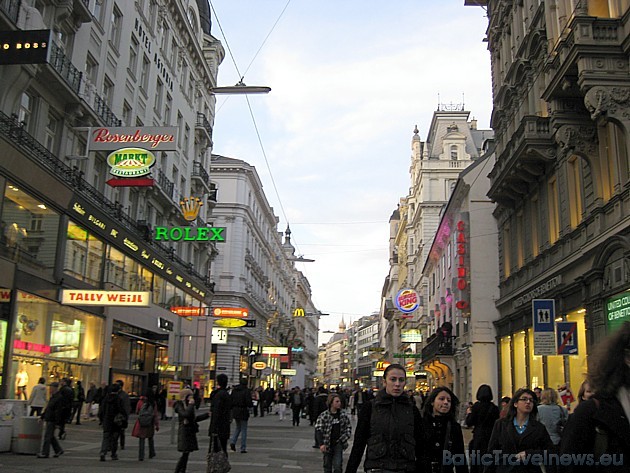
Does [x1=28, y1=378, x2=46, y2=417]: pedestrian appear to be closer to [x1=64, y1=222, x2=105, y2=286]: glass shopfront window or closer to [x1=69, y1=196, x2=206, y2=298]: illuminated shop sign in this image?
[x1=64, y1=222, x2=105, y2=286]: glass shopfront window

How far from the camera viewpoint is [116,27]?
1123 inches

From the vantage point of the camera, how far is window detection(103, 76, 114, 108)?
89.5ft

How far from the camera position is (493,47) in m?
31.1

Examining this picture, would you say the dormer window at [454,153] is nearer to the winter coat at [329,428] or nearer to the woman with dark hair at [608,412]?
the winter coat at [329,428]

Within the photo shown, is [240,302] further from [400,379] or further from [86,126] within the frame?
[400,379]

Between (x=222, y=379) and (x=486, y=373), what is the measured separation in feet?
72.6

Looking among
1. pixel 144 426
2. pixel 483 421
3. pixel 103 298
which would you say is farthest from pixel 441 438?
pixel 103 298

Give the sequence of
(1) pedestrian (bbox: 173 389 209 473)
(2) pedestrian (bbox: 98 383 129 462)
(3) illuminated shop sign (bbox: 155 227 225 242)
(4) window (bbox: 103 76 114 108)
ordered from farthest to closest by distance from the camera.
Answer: (3) illuminated shop sign (bbox: 155 227 225 242) → (4) window (bbox: 103 76 114 108) → (2) pedestrian (bbox: 98 383 129 462) → (1) pedestrian (bbox: 173 389 209 473)

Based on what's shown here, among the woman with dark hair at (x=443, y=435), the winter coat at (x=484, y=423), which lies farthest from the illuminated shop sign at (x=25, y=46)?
the woman with dark hair at (x=443, y=435)

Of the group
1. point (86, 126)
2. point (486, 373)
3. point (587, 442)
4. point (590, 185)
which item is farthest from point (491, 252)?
point (587, 442)

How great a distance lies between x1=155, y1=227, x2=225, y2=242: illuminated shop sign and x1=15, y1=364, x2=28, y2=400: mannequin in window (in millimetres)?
11317

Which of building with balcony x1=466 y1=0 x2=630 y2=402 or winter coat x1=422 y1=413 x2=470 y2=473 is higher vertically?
building with balcony x1=466 y1=0 x2=630 y2=402

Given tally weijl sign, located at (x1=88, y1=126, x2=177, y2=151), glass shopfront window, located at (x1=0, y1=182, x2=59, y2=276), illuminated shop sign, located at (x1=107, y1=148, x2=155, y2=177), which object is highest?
tally weijl sign, located at (x1=88, y1=126, x2=177, y2=151)

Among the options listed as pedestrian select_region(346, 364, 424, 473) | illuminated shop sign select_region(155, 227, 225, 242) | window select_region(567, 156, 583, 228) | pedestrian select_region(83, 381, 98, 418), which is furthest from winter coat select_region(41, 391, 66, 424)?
illuminated shop sign select_region(155, 227, 225, 242)
